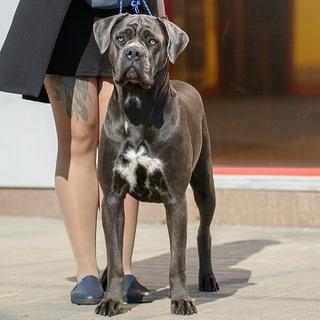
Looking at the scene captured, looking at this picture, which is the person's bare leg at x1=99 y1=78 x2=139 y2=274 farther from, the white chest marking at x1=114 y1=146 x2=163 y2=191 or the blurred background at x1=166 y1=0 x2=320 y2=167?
the blurred background at x1=166 y1=0 x2=320 y2=167

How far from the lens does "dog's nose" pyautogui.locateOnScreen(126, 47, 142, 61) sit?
18.8 feet

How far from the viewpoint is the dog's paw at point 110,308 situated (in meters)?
5.90

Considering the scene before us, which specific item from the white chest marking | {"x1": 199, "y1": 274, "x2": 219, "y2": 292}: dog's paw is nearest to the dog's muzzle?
the white chest marking

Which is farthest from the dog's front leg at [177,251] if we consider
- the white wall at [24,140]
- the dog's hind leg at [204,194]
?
the white wall at [24,140]

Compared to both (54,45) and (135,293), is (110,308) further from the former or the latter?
(54,45)

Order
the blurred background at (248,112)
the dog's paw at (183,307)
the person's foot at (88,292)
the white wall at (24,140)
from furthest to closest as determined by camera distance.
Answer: the white wall at (24,140) → the blurred background at (248,112) → the person's foot at (88,292) → the dog's paw at (183,307)

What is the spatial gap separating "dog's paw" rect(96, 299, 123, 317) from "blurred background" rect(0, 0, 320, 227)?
3.20 meters

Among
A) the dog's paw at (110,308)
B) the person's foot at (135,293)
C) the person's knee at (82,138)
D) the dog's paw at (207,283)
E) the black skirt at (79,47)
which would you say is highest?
the black skirt at (79,47)

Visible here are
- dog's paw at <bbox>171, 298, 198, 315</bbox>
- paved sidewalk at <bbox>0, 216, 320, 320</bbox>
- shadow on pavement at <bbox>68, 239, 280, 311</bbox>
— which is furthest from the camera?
shadow on pavement at <bbox>68, 239, 280, 311</bbox>

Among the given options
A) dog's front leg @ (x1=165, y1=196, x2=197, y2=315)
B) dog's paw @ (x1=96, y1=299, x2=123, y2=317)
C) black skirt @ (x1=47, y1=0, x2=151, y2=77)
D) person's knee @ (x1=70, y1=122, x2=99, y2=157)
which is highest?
black skirt @ (x1=47, y1=0, x2=151, y2=77)

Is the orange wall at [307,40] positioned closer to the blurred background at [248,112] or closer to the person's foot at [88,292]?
the blurred background at [248,112]

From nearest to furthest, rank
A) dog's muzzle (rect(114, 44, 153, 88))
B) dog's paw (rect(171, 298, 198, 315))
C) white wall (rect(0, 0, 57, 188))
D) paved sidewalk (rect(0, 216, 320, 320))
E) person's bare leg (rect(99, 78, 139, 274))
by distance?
dog's muzzle (rect(114, 44, 153, 88)) → dog's paw (rect(171, 298, 198, 315)) → paved sidewalk (rect(0, 216, 320, 320)) → person's bare leg (rect(99, 78, 139, 274)) → white wall (rect(0, 0, 57, 188))

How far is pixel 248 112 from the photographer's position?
923 cm

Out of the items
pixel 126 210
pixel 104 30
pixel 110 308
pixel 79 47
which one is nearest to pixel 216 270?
pixel 126 210
